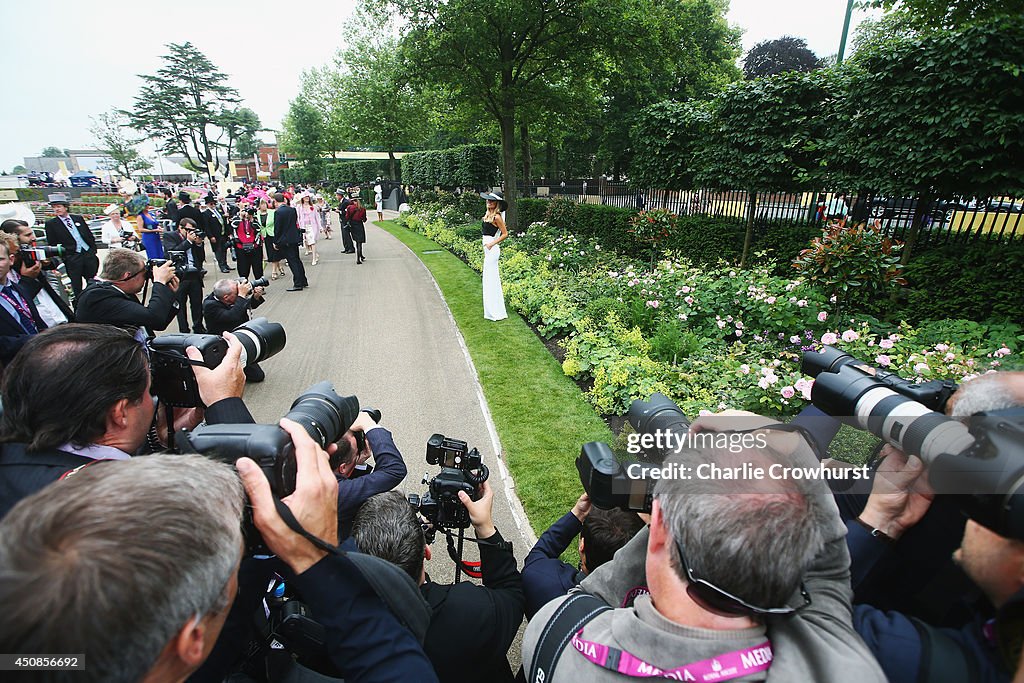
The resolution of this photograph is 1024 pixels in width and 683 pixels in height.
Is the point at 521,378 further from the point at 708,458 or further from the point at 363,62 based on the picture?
the point at 363,62

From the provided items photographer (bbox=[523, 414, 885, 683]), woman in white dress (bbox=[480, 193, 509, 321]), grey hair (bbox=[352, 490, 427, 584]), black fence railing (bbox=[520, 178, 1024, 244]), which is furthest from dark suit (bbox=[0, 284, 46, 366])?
black fence railing (bbox=[520, 178, 1024, 244])

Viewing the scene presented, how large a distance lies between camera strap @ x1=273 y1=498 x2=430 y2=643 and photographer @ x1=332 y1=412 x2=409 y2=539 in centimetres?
104

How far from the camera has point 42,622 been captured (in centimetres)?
74

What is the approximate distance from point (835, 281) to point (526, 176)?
21.3 metres

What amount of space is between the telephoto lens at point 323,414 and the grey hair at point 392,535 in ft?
1.31

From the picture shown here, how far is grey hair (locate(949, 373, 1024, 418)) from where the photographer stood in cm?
168

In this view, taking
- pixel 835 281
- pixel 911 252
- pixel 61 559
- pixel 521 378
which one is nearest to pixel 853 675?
pixel 61 559

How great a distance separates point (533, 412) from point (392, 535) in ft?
12.3

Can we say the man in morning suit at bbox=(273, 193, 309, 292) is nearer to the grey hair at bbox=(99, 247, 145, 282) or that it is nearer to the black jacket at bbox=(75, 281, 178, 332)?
the grey hair at bbox=(99, 247, 145, 282)

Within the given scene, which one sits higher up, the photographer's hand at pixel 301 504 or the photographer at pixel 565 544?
the photographer's hand at pixel 301 504

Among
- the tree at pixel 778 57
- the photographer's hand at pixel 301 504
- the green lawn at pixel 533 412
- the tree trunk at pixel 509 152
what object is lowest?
the green lawn at pixel 533 412

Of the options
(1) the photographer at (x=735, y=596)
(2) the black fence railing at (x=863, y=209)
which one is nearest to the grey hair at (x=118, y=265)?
(1) the photographer at (x=735, y=596)

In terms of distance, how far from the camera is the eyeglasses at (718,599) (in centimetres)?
109

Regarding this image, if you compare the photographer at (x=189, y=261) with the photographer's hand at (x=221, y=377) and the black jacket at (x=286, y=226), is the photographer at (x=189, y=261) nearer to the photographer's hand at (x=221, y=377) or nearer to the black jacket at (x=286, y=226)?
the black jacket at (x=286, y=226)
